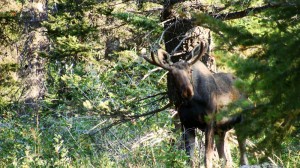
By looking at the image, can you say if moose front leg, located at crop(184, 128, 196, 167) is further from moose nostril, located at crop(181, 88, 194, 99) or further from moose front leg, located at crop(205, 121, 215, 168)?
moose nostril, located at crop(181, 88, 194, 99)

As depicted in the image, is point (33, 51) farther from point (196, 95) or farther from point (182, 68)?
point (182, 68)

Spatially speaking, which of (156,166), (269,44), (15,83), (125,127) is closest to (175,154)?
(156,166)

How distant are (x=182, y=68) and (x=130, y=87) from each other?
11.8 ft

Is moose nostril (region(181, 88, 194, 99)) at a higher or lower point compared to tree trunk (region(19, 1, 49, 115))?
higher

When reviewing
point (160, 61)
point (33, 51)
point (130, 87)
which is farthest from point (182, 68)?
point (33, 51)

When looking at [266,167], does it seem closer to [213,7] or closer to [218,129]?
[218,129]

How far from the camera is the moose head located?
9.32 metres

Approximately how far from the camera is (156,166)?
26.0 feet

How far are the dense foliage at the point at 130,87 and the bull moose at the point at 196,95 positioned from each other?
15.1 inches

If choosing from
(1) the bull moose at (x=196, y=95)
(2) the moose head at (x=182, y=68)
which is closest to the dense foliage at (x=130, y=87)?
(1) the bull moose at (x=196, y=95)

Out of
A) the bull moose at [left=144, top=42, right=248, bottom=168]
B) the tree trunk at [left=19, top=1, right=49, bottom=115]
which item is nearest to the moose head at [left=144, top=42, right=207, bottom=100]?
the bull moose at [left=144, top=42, right=248, bottom=168]

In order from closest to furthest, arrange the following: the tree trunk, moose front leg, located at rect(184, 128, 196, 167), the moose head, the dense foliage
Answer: the dense foliage < the moose head < moose front leg, located at rect(184, 128, 196, 167) < the tree trunk

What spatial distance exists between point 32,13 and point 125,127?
316 inches

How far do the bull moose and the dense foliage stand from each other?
0.38 meters
